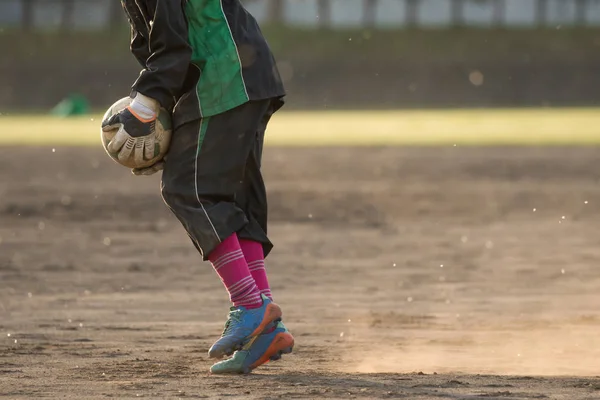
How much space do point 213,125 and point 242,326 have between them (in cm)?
80

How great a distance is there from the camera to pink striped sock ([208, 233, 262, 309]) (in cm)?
517

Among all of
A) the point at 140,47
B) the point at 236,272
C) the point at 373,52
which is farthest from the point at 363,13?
the point at 236,272

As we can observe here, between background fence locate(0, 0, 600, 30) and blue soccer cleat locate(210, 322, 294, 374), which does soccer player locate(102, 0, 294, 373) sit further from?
background fence locate(0, 0, 600, 30)

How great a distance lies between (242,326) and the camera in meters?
5.15

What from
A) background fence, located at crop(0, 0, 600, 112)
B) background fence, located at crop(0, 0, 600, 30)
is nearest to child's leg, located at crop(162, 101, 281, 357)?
background fence, located at crop(0, 0, 600, 112)

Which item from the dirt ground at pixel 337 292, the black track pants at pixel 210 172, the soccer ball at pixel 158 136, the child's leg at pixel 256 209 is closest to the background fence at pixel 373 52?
the dirt ground at pixel 337 292

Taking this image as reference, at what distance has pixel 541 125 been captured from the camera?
89.0 ft

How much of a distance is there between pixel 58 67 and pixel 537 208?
33.0 meters

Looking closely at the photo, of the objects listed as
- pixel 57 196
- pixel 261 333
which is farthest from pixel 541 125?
pixel 261 333

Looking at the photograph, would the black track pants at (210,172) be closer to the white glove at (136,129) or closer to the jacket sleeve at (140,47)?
the white glove at (136,129)

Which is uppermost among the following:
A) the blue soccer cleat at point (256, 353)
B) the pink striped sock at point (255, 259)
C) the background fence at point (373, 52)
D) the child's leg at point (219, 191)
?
the child's leg at point (219, 191)

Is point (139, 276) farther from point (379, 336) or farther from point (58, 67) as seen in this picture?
point (58, 67)

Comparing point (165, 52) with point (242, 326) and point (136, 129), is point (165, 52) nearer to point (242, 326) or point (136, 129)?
point (136, 129)

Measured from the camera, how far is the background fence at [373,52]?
4212 centimetres
